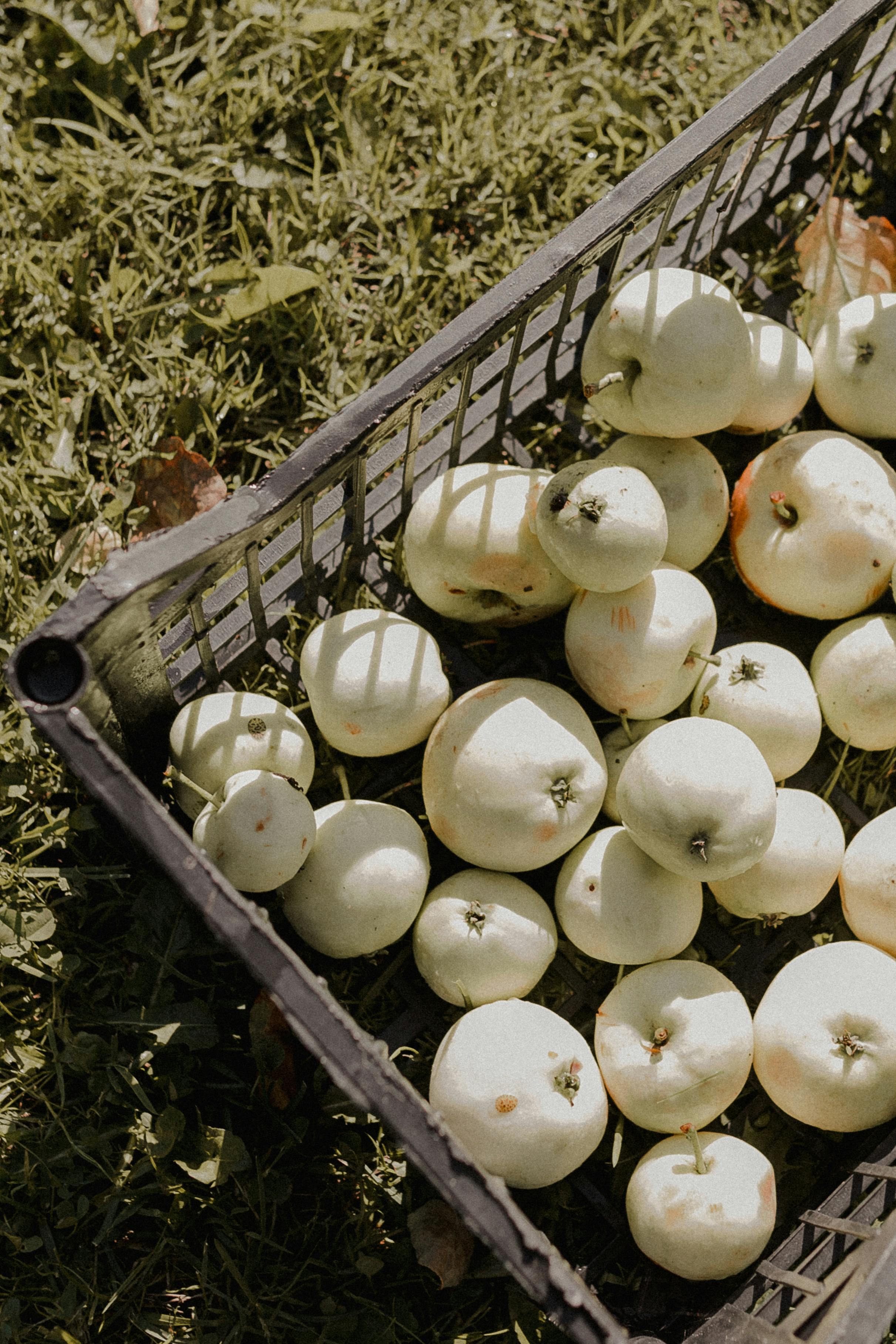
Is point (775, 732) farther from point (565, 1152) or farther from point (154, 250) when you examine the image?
point (154, 250)

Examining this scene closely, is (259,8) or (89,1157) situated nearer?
(89,1157)

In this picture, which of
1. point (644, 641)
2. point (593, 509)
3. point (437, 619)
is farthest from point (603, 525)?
point (437, 619)

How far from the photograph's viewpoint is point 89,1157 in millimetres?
2057

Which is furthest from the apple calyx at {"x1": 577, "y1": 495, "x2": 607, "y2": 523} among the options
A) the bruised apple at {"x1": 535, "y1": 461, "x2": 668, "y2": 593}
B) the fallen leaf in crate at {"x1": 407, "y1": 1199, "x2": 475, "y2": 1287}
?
the fallen leaf in crate at {"x1": 407, "y1": 1199, "x2": 475, "y2": 1287}

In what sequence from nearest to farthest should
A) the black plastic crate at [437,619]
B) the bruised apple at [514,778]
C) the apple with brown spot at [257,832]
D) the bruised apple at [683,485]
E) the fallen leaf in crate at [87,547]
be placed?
the black plastic crate at [437,619]
the apple with brown spot at [257,832]
the bruised apple at [514,778]
the bruised apple at [683,485]
the fallen leaf in crate at [87,547]

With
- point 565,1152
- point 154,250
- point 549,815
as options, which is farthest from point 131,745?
point 154,250

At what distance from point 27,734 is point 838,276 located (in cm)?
210

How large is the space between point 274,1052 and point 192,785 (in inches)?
24.9

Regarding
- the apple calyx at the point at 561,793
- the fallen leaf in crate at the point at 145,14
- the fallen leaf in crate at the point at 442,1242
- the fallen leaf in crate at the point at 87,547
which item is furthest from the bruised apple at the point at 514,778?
the fallen leaf in crate at the point at 145,14

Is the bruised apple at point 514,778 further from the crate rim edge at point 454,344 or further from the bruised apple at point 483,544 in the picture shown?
the crate rim edge at point 454,344

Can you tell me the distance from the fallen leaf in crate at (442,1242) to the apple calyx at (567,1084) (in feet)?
1.18

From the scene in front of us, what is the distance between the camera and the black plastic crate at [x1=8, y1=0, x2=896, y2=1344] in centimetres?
137

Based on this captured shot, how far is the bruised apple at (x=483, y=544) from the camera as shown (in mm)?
2014

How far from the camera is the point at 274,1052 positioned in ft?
6.83
